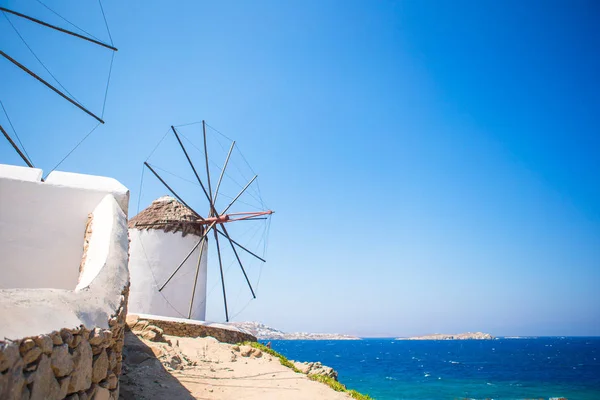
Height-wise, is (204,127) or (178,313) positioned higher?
(204,127)

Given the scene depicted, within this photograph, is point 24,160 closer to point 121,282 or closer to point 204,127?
point 121,282

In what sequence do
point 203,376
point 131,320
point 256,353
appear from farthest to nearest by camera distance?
point 256,353 → point 131,320 → point 203,376

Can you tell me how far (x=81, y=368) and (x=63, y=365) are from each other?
0.34m

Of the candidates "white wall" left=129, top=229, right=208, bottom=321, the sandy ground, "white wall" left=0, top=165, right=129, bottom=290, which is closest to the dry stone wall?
the sandy ground

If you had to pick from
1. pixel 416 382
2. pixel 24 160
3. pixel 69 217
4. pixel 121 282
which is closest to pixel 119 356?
pixel 121 282

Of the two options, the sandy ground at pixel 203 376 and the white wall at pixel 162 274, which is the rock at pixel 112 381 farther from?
the white wall at pixel 162 274

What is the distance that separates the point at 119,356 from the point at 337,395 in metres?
5.09

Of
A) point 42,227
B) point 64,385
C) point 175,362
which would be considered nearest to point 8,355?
point 64,385

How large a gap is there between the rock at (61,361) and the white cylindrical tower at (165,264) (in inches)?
481

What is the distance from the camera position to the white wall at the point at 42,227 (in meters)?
5.70

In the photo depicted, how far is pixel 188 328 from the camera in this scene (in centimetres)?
1227

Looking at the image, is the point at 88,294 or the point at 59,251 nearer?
the point at 88,294

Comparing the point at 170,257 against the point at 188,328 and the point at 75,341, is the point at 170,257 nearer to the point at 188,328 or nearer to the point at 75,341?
the point at 188,328

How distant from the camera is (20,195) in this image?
5918 millimetres
